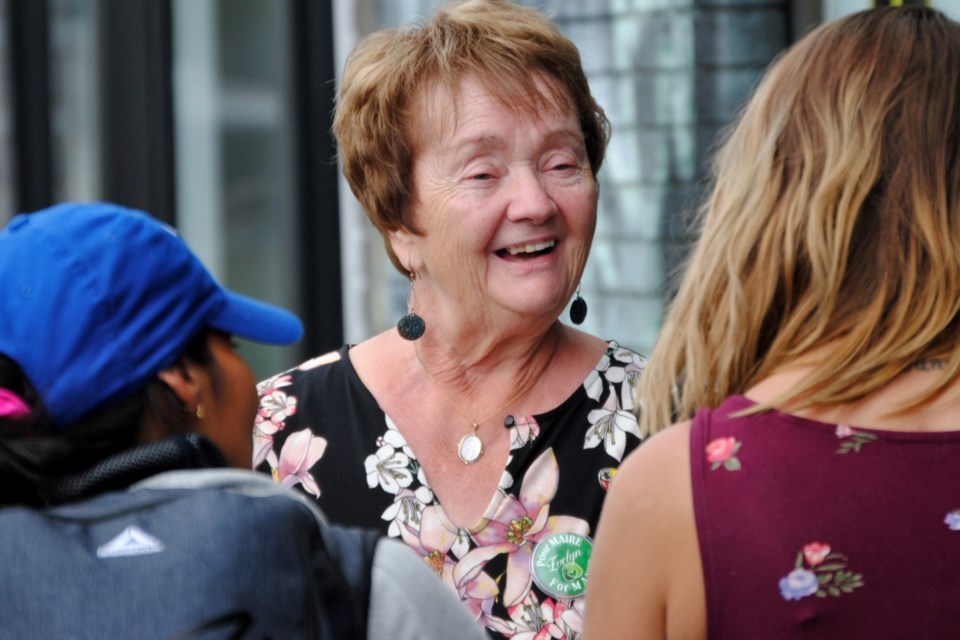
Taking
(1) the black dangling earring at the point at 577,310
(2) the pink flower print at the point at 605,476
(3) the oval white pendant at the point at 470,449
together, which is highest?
(1) the black dangling earring at the point at 577,310

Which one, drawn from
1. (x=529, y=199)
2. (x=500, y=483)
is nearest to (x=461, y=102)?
(x=529, y=199)

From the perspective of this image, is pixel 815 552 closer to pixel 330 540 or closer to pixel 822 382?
pixel 822 382

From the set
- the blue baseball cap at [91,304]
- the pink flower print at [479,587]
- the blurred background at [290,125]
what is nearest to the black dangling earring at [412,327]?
the pink flower print at [479,587]

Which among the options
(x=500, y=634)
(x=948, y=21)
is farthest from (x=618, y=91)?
(x=948, y=21)

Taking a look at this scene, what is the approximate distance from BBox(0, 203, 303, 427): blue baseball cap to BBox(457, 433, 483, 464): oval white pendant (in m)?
1.01

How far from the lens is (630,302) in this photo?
4.93 meters

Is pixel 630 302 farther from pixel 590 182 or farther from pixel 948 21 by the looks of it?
pixel 948 21

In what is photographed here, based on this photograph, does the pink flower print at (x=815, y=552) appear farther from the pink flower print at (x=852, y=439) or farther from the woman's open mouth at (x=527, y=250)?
the woman's open mouth at (x=527, y=250)

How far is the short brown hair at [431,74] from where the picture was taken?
2582 mm

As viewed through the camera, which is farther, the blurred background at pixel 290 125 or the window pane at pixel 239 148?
the window pane at pixel 239 148

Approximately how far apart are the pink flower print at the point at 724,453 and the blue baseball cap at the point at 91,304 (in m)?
0.64

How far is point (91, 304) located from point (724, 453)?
2.46 feet

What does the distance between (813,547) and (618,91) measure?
354 cm

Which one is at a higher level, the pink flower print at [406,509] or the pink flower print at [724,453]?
the pink flower print at [724,453]
